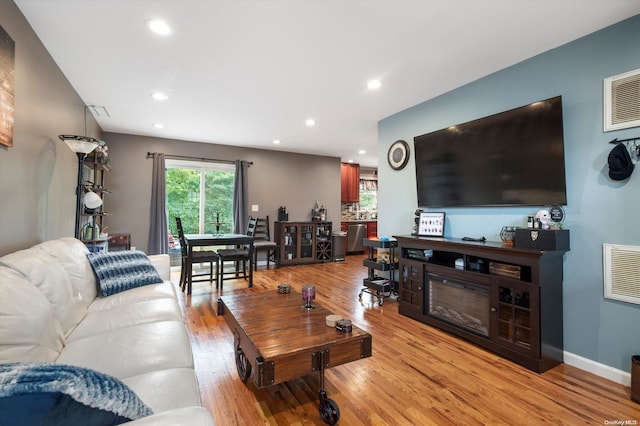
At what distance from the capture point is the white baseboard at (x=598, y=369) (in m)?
2.04

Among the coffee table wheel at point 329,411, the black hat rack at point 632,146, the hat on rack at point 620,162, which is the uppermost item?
the black hat rack at point 632,146

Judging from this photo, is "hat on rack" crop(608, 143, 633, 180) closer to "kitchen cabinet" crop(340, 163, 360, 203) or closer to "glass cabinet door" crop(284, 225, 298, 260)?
"glass cabinet door" crop(284, 225, 298, 260)

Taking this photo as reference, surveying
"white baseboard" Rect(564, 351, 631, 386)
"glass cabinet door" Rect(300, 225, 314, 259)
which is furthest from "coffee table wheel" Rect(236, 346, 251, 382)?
"glass cabinet door" Rect(300, 225, 314, 259)

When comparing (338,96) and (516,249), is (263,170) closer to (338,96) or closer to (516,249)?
(338,96)

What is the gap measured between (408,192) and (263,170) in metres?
3.55

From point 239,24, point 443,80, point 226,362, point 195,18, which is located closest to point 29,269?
point 226,362

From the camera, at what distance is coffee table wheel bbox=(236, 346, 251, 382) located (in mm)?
1962

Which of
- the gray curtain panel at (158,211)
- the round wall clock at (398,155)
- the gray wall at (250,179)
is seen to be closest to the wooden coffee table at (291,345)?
the round wall clock at (398,155)

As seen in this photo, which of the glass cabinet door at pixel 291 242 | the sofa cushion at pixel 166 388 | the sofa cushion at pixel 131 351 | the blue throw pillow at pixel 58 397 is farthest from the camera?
the glass cabinet door at pixel 291 242

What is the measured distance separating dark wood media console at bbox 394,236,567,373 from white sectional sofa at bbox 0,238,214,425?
2.33 meters

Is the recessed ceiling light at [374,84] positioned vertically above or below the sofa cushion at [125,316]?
above

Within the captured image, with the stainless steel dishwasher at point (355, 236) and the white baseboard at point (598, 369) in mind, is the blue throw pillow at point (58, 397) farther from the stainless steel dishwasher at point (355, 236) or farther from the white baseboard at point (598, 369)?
the stainless steel dishwasher at point (355, 236)

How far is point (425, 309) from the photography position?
121 inches

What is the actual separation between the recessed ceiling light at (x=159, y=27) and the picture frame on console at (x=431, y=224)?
121 inches
